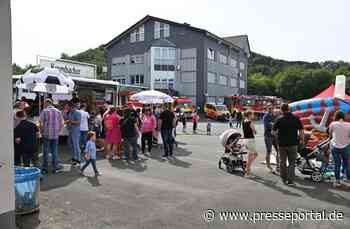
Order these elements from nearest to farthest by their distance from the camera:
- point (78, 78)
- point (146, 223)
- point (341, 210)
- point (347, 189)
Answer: point (146, 223)
point (341, 210)
point (347, 189)
point (78, 78)

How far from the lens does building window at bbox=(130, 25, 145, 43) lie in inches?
1930

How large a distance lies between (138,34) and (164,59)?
689 cm

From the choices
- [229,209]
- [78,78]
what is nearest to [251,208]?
[229,209]

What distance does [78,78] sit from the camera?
14609mm

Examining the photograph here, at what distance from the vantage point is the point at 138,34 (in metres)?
49.7

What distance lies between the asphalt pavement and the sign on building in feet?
23.1

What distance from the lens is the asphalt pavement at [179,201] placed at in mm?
4965

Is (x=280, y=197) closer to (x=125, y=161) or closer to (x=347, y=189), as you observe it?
(x=347, y=189)

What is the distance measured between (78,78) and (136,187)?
360 inches

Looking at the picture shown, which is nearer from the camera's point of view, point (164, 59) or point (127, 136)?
point (127, 136)

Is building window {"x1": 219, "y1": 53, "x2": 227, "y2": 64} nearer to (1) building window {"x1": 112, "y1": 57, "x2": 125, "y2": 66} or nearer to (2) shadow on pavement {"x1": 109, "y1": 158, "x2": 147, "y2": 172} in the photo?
(1) building window {"x1": 112, "y1": 57, "x2": 125, "y2": 66}

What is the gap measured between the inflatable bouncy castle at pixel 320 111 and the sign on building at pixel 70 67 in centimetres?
1022

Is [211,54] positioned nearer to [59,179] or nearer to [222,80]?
[222,80]

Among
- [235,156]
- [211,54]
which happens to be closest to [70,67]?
[235,156]
